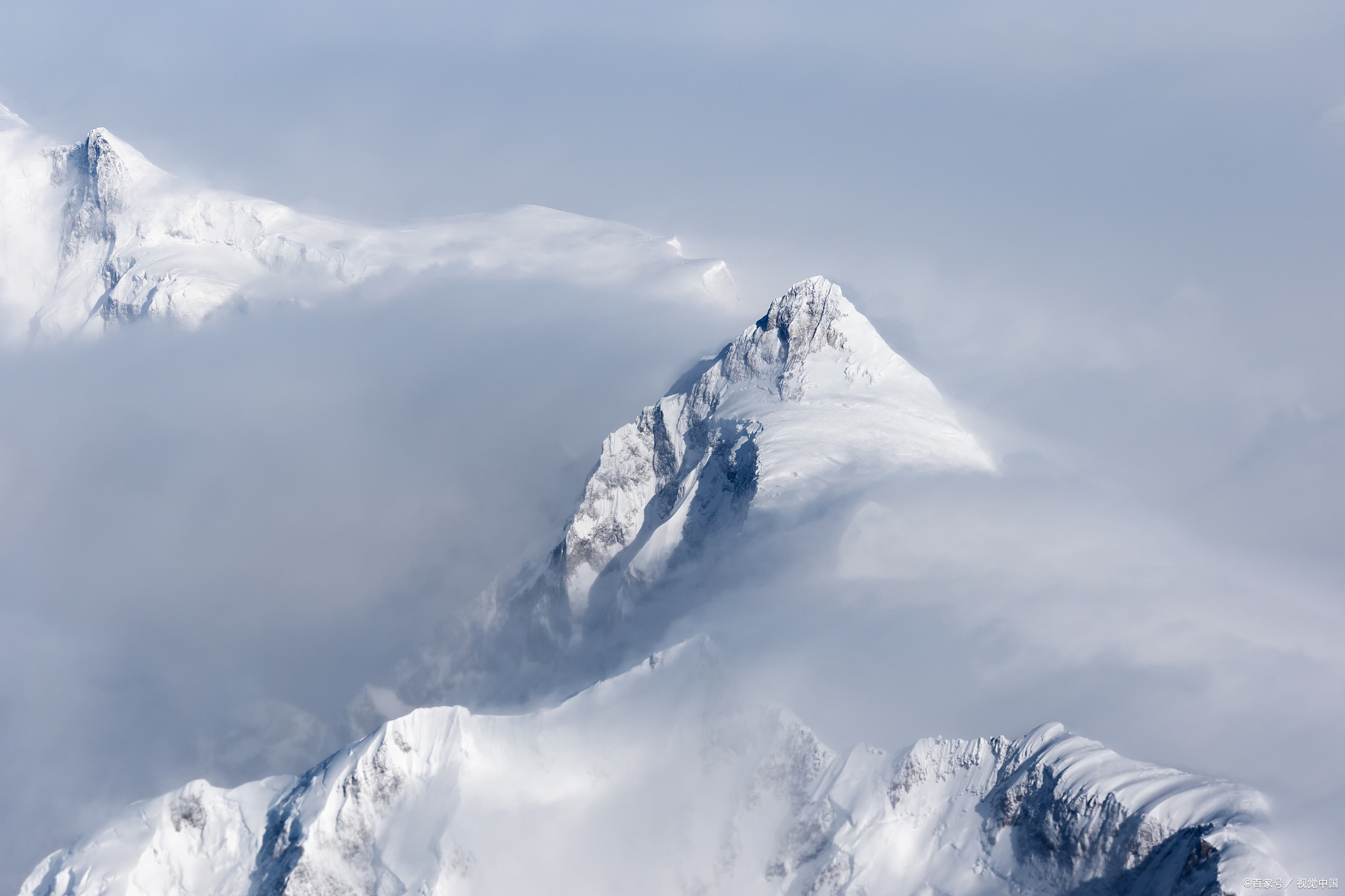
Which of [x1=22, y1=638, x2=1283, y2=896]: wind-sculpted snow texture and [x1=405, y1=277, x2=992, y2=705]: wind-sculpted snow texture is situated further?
[x1=405, y1=277, x2=992, y2=705]: wind-sculpted snow texture

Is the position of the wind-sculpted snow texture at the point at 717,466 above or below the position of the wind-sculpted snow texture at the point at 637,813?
above

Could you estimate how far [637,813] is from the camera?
427ft

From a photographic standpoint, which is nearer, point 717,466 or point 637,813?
point 637,813

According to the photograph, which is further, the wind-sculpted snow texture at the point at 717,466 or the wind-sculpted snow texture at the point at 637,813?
the wind-sculpted snow texture at the point at 717,466

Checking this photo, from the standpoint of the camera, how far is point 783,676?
136 meters

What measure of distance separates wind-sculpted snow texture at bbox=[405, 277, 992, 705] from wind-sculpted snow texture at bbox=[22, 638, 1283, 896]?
104ft

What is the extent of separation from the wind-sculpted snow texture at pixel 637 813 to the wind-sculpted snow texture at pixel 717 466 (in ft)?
104

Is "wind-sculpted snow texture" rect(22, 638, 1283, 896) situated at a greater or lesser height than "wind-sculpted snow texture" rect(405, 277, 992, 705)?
lesser

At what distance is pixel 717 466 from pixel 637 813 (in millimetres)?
61209

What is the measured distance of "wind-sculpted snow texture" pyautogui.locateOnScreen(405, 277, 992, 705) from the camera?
548ft

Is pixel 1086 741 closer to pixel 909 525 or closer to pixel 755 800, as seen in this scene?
pixel 755 800

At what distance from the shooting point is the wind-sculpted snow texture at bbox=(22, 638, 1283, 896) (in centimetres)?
10406

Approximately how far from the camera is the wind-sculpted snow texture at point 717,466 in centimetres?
16712

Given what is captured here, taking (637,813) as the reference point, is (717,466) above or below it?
above
